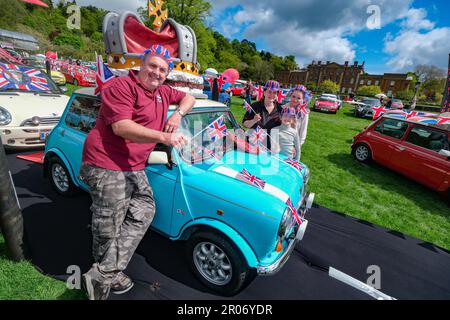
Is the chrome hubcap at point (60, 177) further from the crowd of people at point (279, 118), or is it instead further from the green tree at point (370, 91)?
the green tree at point (370, 91)

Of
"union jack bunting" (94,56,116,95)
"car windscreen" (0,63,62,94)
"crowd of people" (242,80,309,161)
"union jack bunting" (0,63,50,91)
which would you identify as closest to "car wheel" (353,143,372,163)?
"crowd of people" (242,80,309,161)

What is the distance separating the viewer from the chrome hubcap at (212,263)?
7.69 feet

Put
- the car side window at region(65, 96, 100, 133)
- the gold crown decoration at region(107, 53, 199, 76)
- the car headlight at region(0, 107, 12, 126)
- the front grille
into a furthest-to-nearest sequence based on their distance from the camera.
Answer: the front grille → the car headlight at region(0, 107, 12, 126) → the car side window at region(65, 96, 100, 133) → the gold crown decoration at region(107, 53, 199, 76)

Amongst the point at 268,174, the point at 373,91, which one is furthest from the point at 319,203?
the point at 373,91

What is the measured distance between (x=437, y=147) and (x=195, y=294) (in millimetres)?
6415

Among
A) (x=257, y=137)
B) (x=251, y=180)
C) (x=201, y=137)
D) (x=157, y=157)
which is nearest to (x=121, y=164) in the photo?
(x=157, y=157)

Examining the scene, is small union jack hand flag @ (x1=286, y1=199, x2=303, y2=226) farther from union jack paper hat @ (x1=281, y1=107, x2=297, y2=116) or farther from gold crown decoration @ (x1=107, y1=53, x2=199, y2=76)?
gold crown decoration @ (x1=107, y1=53, x2=199, y2=76)

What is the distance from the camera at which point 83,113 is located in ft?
10.7

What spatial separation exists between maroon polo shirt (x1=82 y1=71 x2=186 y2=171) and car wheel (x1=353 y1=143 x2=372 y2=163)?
6.99m

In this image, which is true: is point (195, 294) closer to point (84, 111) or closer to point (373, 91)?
point (84, 111)

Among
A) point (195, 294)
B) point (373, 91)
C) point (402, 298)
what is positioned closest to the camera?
A: point (195, 294)

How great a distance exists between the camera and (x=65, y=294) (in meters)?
2.27

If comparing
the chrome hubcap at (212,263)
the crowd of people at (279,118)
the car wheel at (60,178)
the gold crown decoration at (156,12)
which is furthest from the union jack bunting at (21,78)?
the chrome hubcap at (212,263)

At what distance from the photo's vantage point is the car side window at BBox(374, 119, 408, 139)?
20.3 ft
